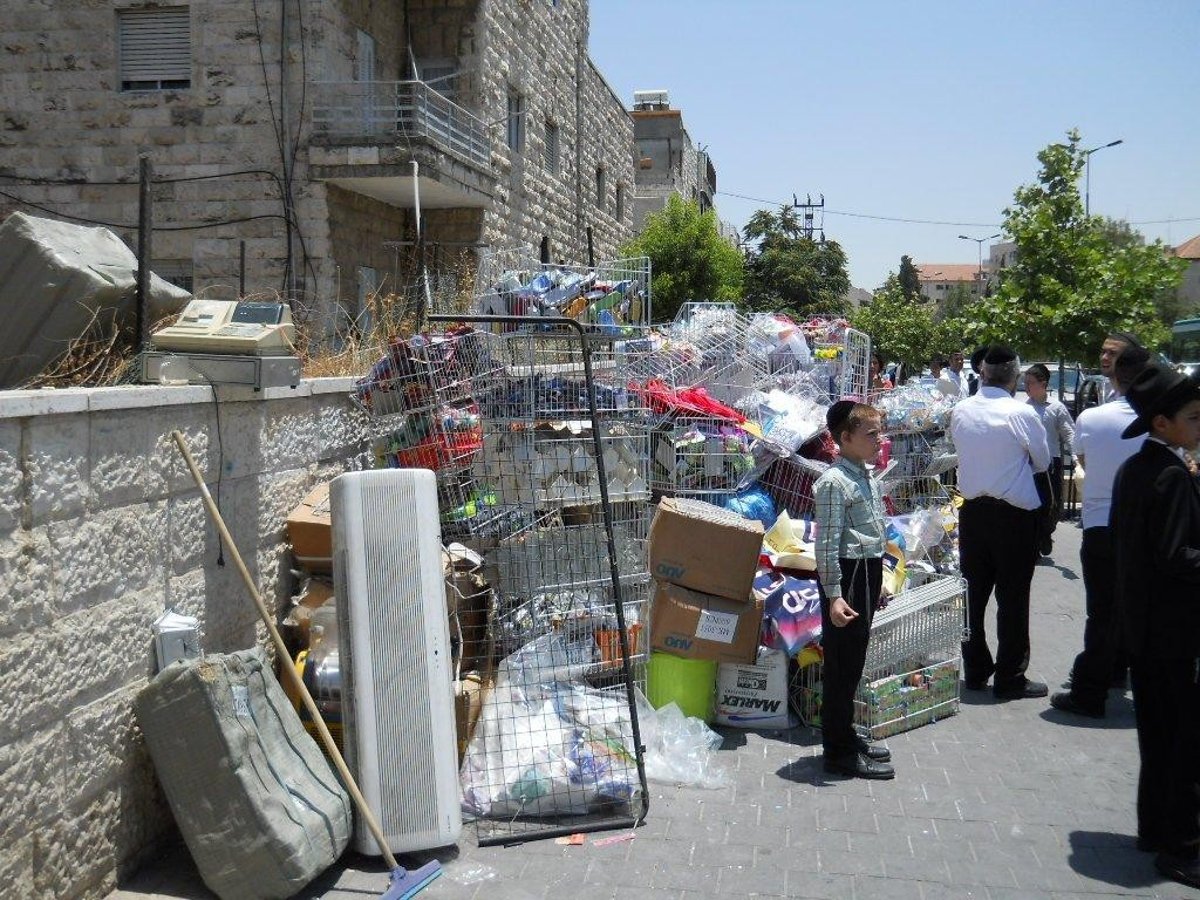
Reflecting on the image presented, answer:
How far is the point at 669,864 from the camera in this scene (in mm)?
4180

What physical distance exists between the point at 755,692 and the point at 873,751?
0.75m

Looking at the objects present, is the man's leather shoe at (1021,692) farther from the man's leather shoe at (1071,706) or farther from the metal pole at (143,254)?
the metal pole at (143,254)

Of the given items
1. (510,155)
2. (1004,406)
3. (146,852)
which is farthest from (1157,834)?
(510,155)

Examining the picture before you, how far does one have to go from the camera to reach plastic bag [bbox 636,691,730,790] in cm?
499

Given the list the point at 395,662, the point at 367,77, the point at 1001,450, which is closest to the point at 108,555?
the point at 395,662

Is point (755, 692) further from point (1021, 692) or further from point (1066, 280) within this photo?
point (1066, 280)

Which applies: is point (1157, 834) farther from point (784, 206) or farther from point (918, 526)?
point (784, 206)

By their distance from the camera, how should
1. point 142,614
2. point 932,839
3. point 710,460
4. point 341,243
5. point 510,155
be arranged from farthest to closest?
point 510,155
point 341,243
point 710,460
point 932,839
point 142,614

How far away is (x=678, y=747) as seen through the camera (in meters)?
5.14

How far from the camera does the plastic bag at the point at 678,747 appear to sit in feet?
16.4

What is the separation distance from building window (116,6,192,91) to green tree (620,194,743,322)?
1340cm

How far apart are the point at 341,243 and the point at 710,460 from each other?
8796mm

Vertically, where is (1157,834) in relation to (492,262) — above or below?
below

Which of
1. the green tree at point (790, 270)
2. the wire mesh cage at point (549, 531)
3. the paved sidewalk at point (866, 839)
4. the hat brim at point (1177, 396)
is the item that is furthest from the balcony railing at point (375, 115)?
the green tree at point (790, 270)
